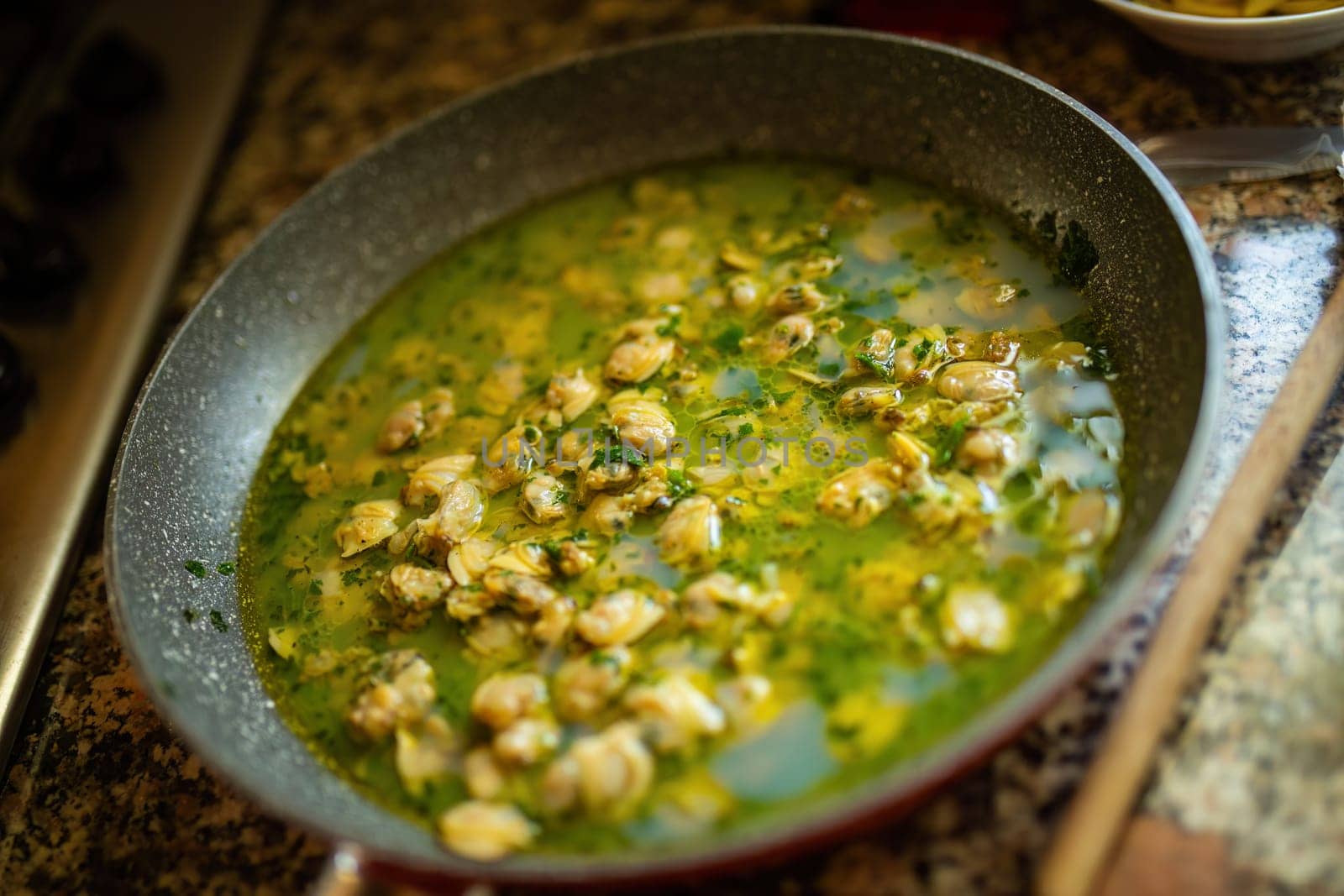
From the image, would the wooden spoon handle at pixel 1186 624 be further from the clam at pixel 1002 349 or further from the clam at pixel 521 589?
the clam at pixel 521 589

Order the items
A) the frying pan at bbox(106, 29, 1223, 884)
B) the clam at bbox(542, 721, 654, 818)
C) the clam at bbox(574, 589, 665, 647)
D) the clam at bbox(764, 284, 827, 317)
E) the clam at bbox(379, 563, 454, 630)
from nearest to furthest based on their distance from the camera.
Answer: the frying pan at bbox(106, 29, 1223, 884) → the clam at bbox(542, 721, 654, 818) → the clam at bbox(574, 589, 665, 647) → the clam at bbox(379, 563, 454, 630) → the clam at bbox(764, 284, 827, 317)

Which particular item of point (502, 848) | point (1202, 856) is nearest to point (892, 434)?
point (1202, 856)

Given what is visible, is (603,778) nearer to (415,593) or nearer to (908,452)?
(415,593)

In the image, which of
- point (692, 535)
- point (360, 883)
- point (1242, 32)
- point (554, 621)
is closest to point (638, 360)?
point (692, 535)

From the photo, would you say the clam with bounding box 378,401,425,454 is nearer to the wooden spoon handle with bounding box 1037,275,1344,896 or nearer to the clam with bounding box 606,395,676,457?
the clam with bounding box 606,395,676,457

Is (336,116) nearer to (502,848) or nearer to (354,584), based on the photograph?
(354,584)

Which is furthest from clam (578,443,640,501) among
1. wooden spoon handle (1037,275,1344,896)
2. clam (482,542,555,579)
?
wooden spoon handle (1037,275,1344,896)

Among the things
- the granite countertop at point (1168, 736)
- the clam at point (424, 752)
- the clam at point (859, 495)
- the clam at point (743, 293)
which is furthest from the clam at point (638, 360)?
the granite countertop at point (1168, 736)
